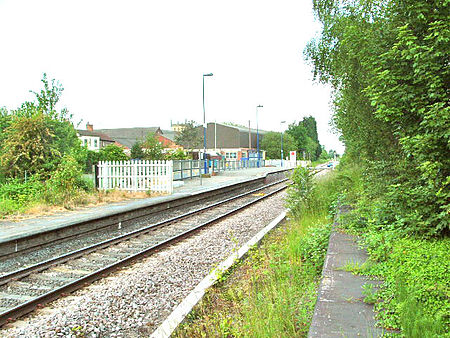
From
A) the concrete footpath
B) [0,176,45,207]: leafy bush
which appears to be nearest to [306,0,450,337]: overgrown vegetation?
the concrete footpath

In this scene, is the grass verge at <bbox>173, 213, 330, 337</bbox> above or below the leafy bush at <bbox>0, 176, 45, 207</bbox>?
below

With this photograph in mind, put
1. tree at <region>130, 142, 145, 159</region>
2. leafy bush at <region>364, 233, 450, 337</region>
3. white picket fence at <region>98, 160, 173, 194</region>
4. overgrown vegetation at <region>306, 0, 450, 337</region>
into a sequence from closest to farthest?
1. leafy bush at <region>364, 233, 450, 337</region>
2. overgrown vegetation at <region>306, 0, 450, 337</region>
3. white picket fence at <region>98, 160, 173, 194</region>
4. tree at <region>130, 142, 145, 159</region>

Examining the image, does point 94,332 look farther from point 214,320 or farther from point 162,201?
point 162,201

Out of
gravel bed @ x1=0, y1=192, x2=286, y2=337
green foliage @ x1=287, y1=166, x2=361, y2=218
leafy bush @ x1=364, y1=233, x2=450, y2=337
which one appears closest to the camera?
leafy bush @ x1=364, y1=233, x2=450, y2=337

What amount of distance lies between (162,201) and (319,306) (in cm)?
1188

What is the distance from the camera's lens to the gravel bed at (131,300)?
460 cm

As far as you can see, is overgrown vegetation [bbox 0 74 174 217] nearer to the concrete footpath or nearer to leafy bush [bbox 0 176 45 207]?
leafy bush [bbox 0 176 45 207]

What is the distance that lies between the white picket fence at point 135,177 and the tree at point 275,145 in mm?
68110

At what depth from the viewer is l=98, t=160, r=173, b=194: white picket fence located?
18469 mm

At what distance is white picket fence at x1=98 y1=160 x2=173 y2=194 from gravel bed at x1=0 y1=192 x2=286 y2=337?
32.5ft

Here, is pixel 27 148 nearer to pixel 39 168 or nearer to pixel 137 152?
pixel 39 168

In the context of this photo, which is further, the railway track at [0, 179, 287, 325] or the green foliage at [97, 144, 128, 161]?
the green foliage at [97, 144, 128, 161]

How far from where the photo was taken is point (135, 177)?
725 inches

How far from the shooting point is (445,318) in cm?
306
